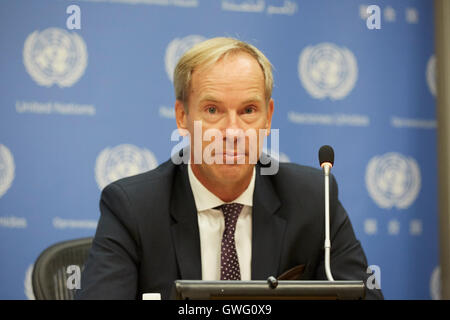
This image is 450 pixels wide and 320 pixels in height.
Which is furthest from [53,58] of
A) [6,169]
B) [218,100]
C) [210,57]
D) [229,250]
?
[229,250]

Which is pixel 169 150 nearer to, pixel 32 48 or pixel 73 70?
pixel 73 70

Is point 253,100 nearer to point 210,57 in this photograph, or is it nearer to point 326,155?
point 210,57

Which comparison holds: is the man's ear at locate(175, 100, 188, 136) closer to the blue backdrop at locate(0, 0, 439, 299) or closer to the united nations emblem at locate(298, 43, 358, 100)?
the blue backdrop at locate(0, 0, 439, 299)

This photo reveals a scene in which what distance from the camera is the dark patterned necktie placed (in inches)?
82.6

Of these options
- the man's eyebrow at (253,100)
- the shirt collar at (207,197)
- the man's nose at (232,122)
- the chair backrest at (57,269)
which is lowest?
the chair backrest at (57,269)

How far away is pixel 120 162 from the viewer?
382 cm

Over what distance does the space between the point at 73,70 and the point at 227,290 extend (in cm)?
285

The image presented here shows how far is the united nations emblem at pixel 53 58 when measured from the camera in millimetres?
3812

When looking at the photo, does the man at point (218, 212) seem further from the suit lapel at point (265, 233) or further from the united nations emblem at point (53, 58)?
the united nations emblem at point (53, 58)

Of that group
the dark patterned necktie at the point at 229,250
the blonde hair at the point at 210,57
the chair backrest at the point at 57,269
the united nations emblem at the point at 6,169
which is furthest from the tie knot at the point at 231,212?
the united nations emblem at the point at 6,169

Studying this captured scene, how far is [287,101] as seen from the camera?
3.99 m

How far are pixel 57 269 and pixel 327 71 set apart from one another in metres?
2.37

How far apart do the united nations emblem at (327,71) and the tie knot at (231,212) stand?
1979 mm
